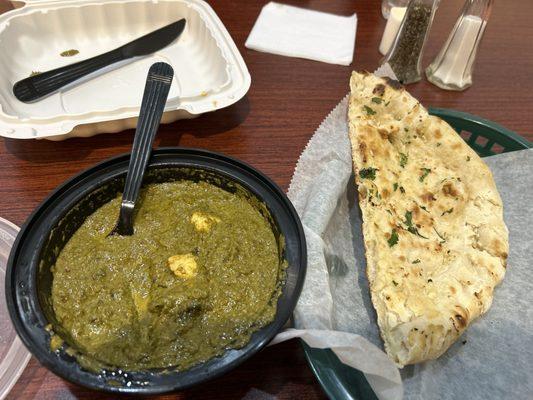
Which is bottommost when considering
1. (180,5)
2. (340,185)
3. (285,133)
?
(285,133)

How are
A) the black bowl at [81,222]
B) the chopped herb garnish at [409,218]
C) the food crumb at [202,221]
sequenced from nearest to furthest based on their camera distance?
the black bowl at [81,222] < the food crumb at [202,221] < the chopped herb garnish at [409,218]

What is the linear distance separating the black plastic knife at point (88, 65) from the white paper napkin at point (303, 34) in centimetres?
43

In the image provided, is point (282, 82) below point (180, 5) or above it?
below

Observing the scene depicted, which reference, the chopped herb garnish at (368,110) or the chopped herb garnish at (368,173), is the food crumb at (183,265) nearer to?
the chopped herb garnish at (368,173)

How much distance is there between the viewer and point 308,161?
1.49 meters

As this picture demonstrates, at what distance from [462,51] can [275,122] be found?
1.03m

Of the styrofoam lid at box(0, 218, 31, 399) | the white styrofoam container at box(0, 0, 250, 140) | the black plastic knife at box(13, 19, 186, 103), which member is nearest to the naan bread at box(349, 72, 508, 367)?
the white styrofoam container at box(0, 0, 250, 140)

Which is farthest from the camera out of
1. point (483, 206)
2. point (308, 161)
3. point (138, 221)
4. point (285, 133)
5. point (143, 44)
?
point (143, 44)

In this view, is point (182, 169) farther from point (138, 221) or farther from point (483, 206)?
point (483, 206)

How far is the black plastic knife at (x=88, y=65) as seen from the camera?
1.75 meters

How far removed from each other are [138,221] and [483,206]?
110 centimetres

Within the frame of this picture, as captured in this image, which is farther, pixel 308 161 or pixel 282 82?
pixel 282 82

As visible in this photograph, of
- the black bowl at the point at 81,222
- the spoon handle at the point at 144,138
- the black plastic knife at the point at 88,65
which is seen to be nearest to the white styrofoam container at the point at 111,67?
the black plastic knife at the point at 88,65

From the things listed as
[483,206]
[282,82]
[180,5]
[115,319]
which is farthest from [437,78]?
[115,319]
